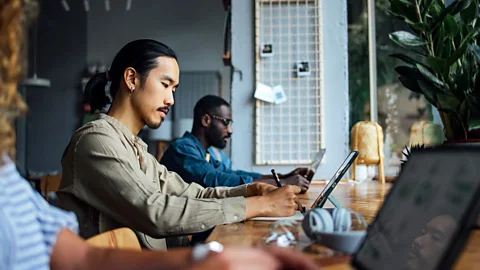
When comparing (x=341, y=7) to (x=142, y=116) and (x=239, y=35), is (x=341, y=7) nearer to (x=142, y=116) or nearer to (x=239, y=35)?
(x=239, y=35)

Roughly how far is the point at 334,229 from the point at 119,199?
0.65 m

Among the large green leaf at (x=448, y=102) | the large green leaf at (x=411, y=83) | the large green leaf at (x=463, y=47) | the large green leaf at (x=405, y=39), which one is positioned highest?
the large green leaf at (x=405, y=39)

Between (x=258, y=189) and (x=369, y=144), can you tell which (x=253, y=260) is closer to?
(x=258, y=189)

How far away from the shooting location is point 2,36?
65 centimetres

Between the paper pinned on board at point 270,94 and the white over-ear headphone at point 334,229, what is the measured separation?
2594mm

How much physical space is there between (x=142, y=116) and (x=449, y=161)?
1227 millimetres

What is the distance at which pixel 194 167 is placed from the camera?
2.93m

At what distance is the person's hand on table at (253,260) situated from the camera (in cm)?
65

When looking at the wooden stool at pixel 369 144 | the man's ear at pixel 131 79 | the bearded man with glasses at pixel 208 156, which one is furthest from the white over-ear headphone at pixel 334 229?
the wooden stool at pixel 369 144

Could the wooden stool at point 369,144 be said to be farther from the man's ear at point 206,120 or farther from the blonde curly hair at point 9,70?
the blonde curly hair at point 9,70

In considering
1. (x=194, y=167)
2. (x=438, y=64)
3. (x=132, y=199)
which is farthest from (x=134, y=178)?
(x=194, y=167)

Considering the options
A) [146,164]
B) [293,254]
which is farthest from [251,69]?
[293,254]

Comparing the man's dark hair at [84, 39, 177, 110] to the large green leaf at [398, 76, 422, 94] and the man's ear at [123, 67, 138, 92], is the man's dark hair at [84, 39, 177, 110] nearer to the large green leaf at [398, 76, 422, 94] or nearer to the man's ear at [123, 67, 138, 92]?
the man's ear at [123, 67, 138, 92]

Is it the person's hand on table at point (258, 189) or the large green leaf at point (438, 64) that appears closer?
the large green leaf at point (438, 64)
